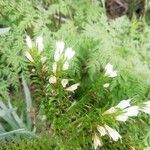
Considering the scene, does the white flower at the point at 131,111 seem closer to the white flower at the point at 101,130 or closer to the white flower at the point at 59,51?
the white flower at the point at 101,130

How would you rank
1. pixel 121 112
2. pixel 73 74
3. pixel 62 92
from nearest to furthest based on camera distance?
pixel 121 112 → pixel 62 92 → pixel 73 74

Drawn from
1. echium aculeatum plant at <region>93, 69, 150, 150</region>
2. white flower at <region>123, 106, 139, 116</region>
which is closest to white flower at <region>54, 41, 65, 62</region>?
echium aculeatum plant at <region>93, 69, 150, 150</region>

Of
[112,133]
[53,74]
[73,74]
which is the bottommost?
[112,133]

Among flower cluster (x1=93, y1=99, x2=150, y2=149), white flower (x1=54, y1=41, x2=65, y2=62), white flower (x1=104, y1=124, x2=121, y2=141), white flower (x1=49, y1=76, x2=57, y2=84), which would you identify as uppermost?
white flower (x1=54, y1=41, x2=65, y2=62)

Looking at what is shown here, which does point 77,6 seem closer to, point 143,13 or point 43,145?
point 143,13

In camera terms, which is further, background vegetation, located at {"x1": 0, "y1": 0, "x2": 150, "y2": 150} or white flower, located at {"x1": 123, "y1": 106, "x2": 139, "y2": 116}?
background vegetation, located at {"x1": 0, "y1": 0, "x2": 150, "y2": 150}

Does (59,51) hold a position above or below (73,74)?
above

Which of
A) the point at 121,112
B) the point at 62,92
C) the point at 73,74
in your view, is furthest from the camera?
the point at 73,74

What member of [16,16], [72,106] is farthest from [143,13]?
[72,106]

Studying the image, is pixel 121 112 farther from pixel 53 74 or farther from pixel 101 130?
pixel 53 74

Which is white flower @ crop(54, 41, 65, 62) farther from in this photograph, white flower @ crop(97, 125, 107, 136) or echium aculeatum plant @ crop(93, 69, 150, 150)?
white flower @ crop(97, 125, 107, 136)

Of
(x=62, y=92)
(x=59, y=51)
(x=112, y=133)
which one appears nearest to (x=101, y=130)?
(x=112, y=133)

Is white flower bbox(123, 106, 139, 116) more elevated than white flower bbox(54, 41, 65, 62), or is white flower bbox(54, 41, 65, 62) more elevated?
white flower bbox(54, 41, 65, 62)
